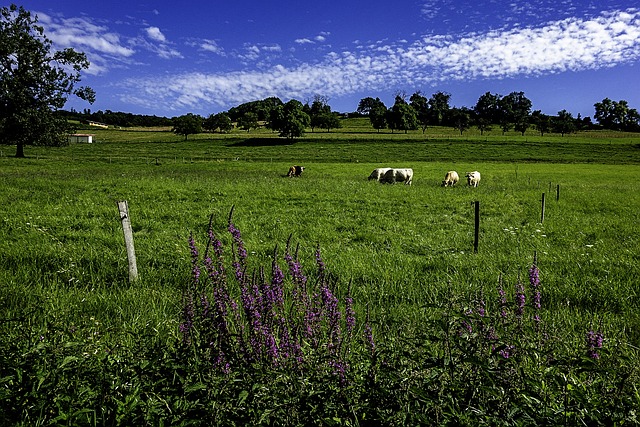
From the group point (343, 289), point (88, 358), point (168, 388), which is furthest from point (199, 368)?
point (343, 289)

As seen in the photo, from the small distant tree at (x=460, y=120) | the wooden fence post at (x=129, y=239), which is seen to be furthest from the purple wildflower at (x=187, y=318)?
the small distant tree at (x=460, y=120)

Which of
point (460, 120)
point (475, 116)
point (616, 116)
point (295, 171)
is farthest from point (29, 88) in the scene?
point (616, 116)

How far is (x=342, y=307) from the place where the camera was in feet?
21.6

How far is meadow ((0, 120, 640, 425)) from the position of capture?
2.87 m

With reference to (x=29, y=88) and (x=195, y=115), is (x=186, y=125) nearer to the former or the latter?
(x=195, y=115)

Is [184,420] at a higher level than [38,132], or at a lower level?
lower

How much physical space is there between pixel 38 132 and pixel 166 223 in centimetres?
5020

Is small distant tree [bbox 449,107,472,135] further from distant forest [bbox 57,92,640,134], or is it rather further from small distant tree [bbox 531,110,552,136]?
small distant tree [bbox 531,110,552,136]

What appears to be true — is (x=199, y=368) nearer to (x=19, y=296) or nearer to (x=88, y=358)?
(x=88, y=358)

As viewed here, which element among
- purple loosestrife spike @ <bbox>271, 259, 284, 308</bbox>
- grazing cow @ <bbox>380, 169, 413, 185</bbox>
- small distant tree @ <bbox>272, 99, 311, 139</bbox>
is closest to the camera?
purple loosestrife spike @ <bbox>271, 259, 284, 308</bbox>

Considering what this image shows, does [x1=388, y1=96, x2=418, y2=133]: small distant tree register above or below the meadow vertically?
above

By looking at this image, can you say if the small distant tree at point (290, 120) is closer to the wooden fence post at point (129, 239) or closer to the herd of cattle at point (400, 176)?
the herd of cattle at point (400, 176)

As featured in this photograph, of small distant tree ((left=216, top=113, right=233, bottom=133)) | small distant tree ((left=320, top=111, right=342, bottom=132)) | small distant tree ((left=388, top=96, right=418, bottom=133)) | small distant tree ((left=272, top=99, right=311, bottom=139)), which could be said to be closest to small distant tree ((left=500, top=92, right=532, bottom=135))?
small distant tree ((left=388, top=96, right=418, bottom=133))

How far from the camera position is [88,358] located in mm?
3514
